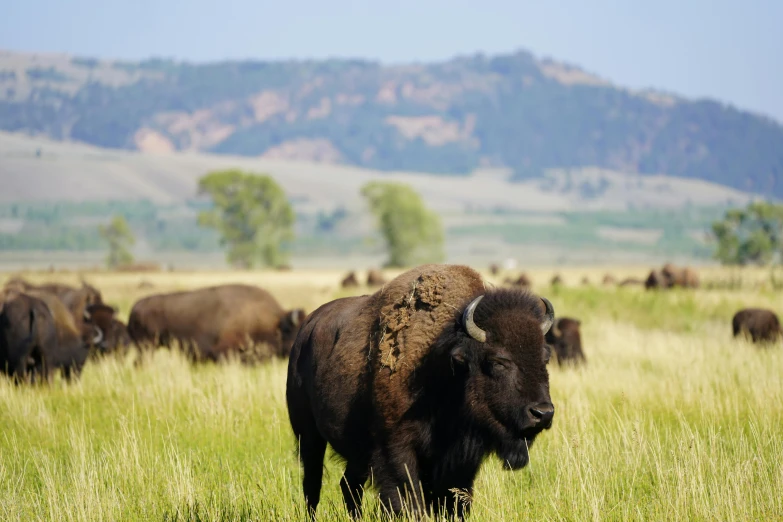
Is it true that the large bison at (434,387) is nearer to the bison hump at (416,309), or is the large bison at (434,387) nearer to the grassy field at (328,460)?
the bison hump at (416,309)

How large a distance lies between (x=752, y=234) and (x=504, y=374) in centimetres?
11459

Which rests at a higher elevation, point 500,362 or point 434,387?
point 500,362

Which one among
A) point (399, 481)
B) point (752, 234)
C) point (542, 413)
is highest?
point (542, 413)

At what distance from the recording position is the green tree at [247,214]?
113938mm

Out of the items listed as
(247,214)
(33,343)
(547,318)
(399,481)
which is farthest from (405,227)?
(399,481)

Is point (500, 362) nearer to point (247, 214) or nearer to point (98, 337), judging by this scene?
point (98, 337)

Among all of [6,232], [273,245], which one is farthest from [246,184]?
[6,232]

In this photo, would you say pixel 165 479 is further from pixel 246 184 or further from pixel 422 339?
pixel 246 184

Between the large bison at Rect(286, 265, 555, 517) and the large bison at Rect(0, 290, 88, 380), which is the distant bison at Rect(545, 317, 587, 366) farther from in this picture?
the large bison at Rect(286, 265, 555, 517)

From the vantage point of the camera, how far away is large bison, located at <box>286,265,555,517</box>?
622 cm

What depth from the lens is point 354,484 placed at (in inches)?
274

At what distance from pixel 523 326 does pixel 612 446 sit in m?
2.38

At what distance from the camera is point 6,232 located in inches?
7603

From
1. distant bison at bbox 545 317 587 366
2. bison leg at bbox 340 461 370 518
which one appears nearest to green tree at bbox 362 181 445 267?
distant bison at bbox 545 317 587 366
